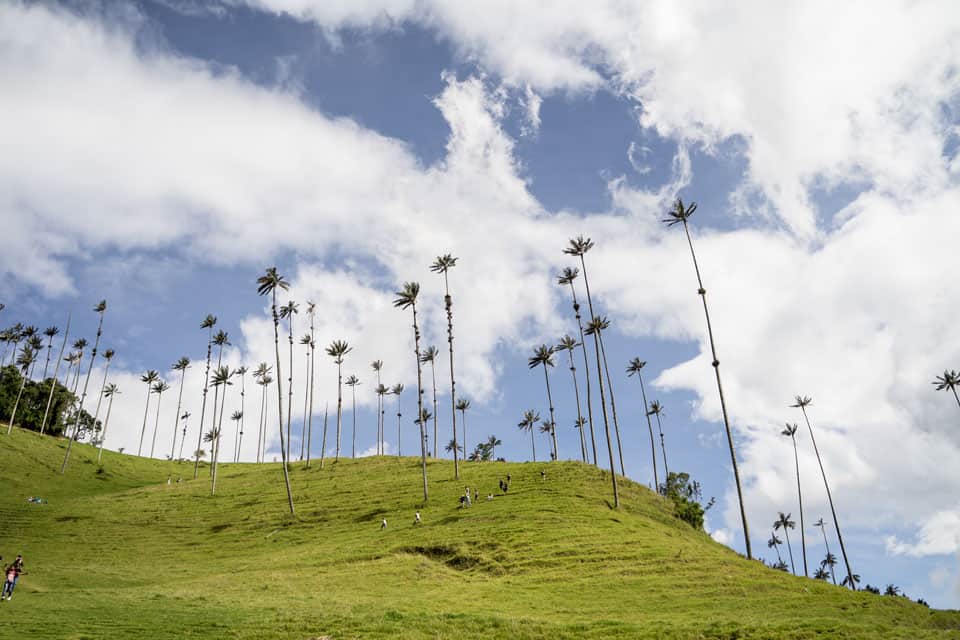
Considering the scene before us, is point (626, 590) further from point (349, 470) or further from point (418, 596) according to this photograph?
point (349, 470)

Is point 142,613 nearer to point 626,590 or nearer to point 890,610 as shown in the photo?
point 626,590

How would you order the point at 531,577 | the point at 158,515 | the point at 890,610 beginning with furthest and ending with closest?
the point at 158,515 < the point at 531,577 < the point at 890,610

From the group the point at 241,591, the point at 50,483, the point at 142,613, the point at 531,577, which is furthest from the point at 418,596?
the point at 50,483

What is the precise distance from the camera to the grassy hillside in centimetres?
2922

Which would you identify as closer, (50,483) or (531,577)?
(531,577)

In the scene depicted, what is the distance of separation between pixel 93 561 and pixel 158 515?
23654mm

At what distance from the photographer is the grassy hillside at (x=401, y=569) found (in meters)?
29.2

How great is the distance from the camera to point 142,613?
106ft

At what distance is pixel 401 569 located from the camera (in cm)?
4841

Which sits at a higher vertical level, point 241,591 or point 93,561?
point 93,561

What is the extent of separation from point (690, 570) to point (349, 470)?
242 ft

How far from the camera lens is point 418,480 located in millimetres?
87812

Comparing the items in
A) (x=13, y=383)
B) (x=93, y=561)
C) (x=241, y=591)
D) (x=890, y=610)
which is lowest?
(x=890, y=610)

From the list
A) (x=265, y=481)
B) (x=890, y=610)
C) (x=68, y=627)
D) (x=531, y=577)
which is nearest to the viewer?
(x=68, y=627)
